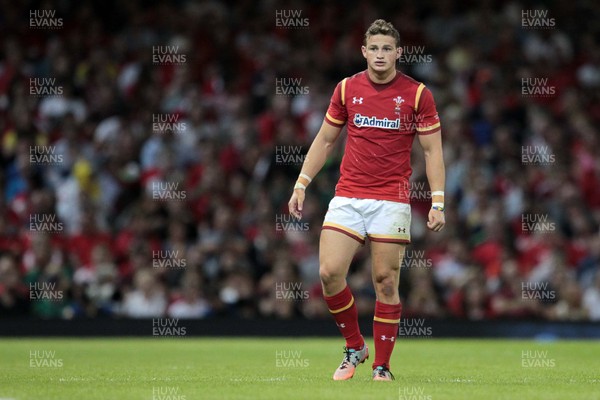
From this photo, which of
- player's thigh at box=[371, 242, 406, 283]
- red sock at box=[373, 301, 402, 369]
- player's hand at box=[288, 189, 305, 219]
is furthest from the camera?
player's hand at box=[288, 189, 305, 219]

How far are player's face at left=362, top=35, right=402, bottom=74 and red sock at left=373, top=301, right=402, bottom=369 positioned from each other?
1.79m

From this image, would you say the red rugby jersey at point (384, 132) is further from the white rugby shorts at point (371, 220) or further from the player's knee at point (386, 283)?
the player's knee at point (386, 283)

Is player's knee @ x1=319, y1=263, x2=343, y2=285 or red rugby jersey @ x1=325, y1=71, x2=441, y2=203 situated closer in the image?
player's knee @ x1=319, y1=263, x2=343, y2=285

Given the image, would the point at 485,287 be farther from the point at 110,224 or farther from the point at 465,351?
the point at 110,224

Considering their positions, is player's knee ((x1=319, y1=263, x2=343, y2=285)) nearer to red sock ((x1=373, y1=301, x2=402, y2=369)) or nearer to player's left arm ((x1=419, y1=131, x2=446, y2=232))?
red sock ((x1=373, y1=301, x2=402, y2=369))

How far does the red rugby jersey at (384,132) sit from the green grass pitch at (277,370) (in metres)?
1.48

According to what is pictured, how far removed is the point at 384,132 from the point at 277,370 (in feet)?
9.17

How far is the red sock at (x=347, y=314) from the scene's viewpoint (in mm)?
9406

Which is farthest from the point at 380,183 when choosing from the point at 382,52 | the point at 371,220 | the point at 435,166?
the point at 382,52

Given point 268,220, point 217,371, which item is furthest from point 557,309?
point 217,371

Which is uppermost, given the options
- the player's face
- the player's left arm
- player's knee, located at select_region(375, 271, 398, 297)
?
the player's face

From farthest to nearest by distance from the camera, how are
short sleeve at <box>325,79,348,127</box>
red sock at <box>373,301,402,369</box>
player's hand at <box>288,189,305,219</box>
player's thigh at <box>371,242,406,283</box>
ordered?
short sleeve at <box>325,79,348,127</box>, player's hand at <box>288,189,305,219</box>, red sock at <box>373,301,402,369</box>, player's thigh at <box>371,242,406,283</box>

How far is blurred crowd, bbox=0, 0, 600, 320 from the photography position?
54.9 ft

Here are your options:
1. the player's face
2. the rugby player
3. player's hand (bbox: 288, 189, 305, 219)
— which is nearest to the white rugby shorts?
the rugby player
